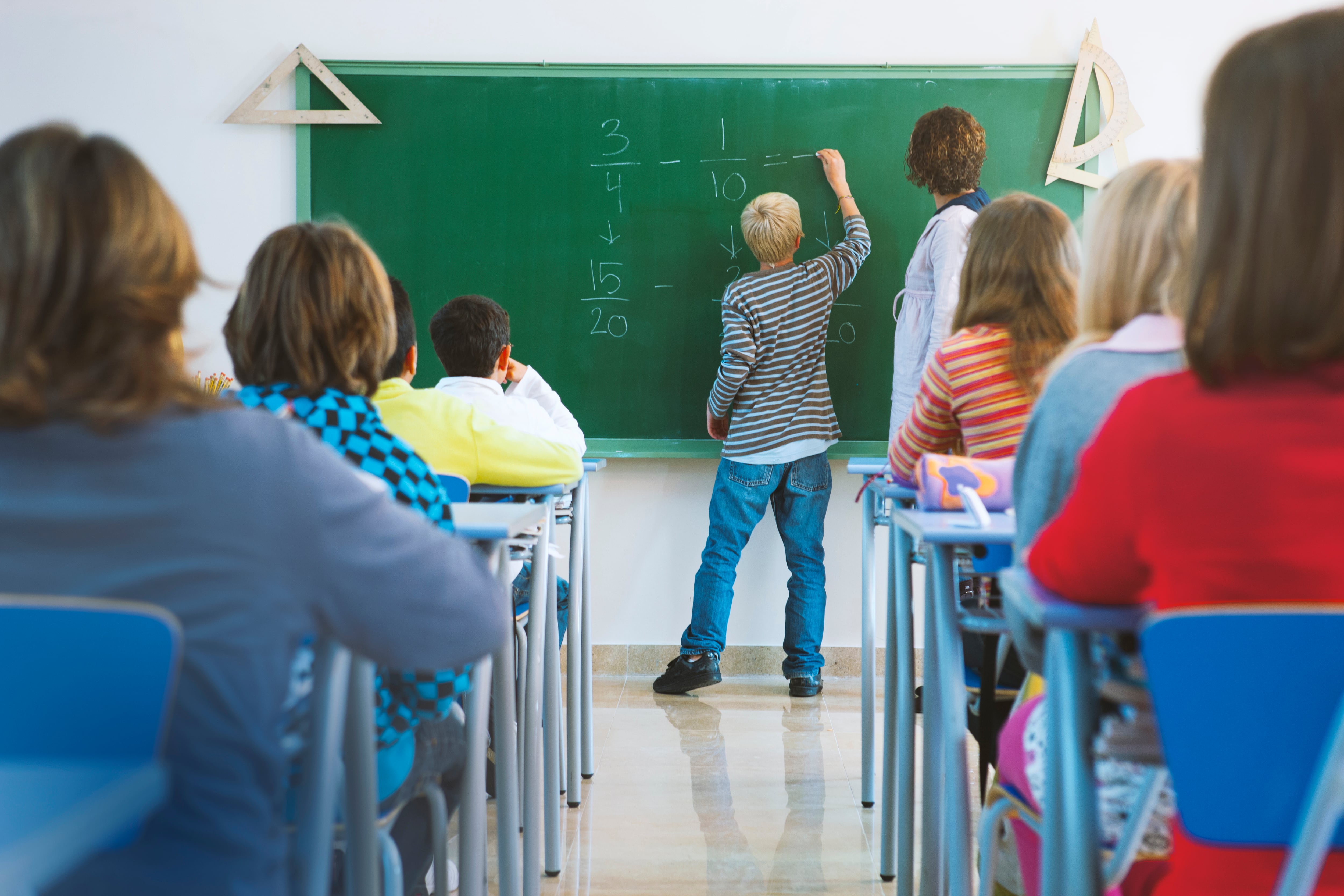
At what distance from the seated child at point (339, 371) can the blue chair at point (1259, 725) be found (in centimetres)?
95

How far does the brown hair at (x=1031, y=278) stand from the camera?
6.70 ft

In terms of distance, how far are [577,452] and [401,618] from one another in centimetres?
150

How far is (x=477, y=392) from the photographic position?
8.32 feet

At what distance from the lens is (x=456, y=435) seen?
2164mm

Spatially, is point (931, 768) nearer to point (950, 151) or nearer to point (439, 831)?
point (439, 831)

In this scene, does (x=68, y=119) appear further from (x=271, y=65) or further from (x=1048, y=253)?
(x=271, y=65)

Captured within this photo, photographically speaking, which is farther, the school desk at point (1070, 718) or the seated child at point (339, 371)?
the seated child at point (339, 371)

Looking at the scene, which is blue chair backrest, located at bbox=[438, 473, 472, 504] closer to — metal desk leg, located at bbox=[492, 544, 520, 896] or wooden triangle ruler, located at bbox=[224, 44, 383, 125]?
metal desk leg, located at bbox=[492, 544, 520, 896]

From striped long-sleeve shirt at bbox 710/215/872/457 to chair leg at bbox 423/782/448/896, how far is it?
7.39 feet

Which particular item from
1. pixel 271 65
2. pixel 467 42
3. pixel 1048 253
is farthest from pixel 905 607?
pixel 271 65

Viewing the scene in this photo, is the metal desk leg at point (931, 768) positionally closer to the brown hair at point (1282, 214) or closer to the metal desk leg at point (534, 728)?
the metal desk leg at point (534, 728)

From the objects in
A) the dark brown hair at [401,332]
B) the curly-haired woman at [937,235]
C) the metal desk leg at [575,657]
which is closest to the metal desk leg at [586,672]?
the metal desk leg at [575,657]

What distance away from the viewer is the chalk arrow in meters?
3.81

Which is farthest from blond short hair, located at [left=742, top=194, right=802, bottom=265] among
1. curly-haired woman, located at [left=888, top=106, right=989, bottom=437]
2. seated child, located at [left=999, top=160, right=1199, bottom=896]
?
seated child, located at [left=999, top=160, right=1199, bottom=896]
